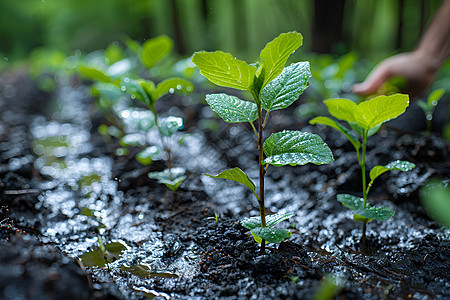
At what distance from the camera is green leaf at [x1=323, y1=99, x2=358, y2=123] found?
1.05 m

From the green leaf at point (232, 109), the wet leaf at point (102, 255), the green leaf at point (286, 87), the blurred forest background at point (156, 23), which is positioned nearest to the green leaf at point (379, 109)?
the green leaf at point (286, 87)

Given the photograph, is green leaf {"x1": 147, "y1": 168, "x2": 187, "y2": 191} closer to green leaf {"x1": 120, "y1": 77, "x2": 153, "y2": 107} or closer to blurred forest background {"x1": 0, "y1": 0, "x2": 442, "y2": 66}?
green leaf {"x1": 120, "y1": 77, "x2": 153, "y2": 107}

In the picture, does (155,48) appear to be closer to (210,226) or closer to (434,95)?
(210,226)

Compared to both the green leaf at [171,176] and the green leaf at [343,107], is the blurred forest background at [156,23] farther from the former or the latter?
the green leaf at [343,107]

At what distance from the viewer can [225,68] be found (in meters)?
0.90

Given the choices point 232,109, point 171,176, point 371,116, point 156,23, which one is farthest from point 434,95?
point 156,23

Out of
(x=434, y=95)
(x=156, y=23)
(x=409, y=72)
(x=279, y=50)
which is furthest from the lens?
(x=156, y=23)

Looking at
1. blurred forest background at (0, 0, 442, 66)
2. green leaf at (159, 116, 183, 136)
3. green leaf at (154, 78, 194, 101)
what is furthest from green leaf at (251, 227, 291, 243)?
blurred forest background at (0, 0, 442, 66)

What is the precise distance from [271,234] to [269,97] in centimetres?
41

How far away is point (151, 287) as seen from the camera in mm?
988

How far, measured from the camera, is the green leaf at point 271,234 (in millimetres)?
928

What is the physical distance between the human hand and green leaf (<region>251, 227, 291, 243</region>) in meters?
1.64

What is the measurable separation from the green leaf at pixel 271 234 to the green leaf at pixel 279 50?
46cm

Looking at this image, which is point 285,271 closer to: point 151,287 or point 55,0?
point 151,287
